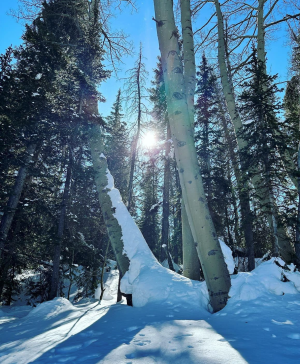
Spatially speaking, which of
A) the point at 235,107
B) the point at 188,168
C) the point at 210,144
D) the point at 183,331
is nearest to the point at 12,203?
the point at 188,168

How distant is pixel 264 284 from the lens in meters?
3.26

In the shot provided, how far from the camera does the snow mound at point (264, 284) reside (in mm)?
3080

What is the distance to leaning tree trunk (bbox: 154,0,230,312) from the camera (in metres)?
3.21

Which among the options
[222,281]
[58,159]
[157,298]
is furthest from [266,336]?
[58,159]

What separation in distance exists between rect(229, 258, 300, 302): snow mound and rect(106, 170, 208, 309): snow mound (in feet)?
1.84

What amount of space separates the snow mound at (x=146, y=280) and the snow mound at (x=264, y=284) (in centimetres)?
56

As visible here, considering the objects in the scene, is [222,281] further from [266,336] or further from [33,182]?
[33,182]

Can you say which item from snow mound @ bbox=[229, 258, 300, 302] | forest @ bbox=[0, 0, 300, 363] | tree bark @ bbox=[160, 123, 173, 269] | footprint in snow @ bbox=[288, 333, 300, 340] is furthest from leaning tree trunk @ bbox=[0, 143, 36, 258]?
footprint in snow @ bbox=[288, 333, 300, 340]

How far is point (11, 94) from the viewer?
8.73m

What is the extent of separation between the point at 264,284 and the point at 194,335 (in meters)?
1.84

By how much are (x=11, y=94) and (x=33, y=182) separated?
12.4 feet

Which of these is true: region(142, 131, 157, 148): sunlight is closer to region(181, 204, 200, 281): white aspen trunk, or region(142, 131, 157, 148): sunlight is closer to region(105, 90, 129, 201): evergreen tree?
region(105, 90, 129, 201): evergreen tree

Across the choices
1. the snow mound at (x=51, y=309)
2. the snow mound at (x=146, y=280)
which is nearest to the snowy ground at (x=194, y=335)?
the snow mound at (x=146, y=280)

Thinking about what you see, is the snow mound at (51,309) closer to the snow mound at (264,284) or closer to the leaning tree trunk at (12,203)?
the leaning tree trunk at (12,203)
